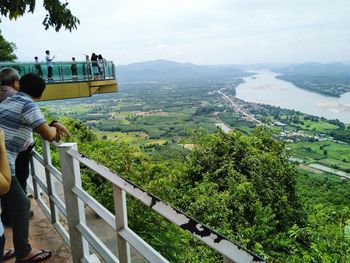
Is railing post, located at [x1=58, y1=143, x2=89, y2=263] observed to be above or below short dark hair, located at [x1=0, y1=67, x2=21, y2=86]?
below

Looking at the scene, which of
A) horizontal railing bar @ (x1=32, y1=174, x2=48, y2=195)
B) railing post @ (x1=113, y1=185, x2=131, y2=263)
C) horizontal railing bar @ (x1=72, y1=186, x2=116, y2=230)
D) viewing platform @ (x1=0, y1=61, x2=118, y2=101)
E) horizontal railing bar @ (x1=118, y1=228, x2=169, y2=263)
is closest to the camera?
horizontal railing bar @ (x1=118, y1=228, x2=169, y2=263)

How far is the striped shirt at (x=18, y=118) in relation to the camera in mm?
2270

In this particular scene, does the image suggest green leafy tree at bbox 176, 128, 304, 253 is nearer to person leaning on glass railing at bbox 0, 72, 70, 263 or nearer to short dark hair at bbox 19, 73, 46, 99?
person leaning on glass railing at bbox 0, 72, 70, 263

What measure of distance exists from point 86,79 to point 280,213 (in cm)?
735

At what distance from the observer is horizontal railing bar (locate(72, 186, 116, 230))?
1.70 meters

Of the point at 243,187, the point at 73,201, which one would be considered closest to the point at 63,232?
the point at 73,201

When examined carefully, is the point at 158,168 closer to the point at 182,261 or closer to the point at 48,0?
the point at 182,261

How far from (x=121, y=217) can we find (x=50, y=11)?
204 inches

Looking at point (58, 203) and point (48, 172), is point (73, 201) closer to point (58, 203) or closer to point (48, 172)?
point (58, 203)

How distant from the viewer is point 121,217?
158 centimetres

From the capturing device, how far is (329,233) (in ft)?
16.9

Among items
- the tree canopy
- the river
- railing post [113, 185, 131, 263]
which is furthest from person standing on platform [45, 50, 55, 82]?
the river

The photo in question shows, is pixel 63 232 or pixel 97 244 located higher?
pixel 97 244

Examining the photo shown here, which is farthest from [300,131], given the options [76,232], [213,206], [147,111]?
[76,232]
